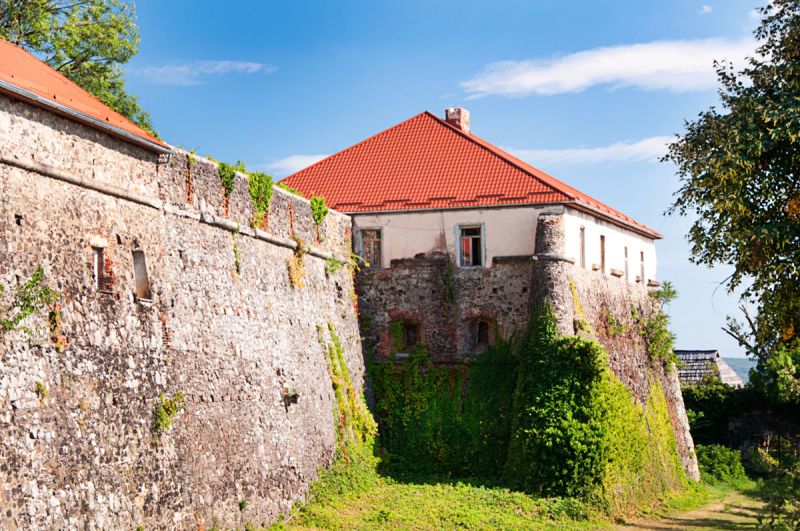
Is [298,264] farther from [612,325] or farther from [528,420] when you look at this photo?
[612,325]

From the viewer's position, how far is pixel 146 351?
18.0 meters

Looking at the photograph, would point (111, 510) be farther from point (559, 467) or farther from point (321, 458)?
point (559, 467)

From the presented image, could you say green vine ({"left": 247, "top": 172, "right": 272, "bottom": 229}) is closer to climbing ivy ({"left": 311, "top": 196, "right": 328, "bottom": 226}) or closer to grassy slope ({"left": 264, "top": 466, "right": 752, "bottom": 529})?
climbing ivy ({"left": 311, "top": 196, "right": 328, "bottom": 226})

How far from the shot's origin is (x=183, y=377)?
18875mm

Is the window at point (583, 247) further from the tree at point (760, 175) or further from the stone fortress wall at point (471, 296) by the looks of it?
the tree at point (760, 175)

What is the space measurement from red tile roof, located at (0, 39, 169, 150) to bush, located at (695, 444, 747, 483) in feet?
77.6

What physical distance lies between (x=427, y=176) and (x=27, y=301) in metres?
A: 16.1

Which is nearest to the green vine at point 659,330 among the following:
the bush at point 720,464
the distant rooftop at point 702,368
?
the bush at point 720,464

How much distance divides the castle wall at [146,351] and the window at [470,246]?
532 cm

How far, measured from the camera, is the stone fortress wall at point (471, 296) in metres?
27.3

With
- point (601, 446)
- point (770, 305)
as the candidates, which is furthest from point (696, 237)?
point (601, 446)

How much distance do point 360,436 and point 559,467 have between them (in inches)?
187

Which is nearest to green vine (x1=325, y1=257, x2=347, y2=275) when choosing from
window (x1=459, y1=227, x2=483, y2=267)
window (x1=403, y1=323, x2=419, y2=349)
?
window (x1=403, y1=323, x2=419, y2=349)

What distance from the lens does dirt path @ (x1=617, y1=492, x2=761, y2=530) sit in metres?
26.6
